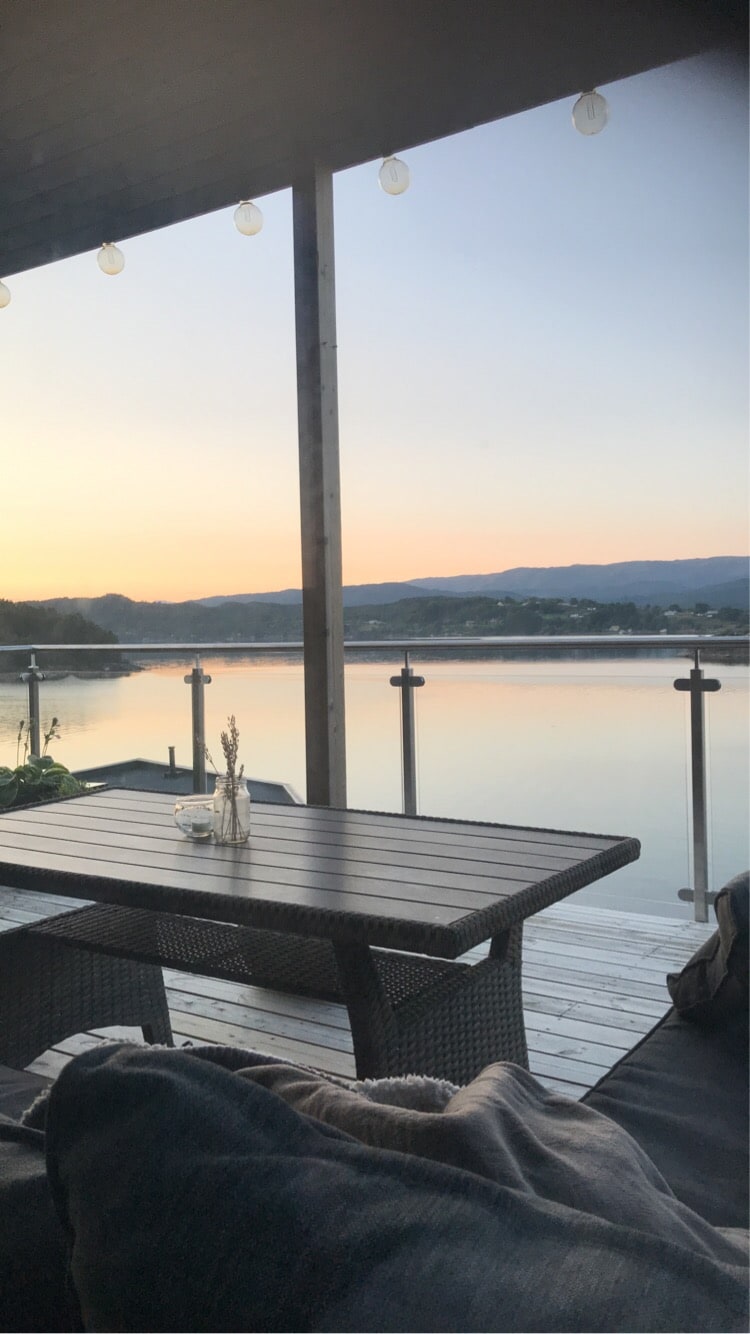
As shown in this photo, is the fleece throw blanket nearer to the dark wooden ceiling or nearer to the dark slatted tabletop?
the dark slatted tabletop

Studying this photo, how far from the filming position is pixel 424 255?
299 inches

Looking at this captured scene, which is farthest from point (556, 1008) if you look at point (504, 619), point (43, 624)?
point (43, 624)

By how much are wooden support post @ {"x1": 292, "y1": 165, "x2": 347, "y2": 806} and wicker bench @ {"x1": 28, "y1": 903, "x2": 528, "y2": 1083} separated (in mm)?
1013

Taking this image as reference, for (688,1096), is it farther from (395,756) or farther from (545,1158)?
(395,756)

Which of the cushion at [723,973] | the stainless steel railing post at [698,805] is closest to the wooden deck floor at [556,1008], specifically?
the stainless steel railing post at [698,805]

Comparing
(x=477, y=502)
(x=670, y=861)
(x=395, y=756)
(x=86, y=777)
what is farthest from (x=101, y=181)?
(x=477, y=502)

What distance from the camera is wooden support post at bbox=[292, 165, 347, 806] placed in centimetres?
328

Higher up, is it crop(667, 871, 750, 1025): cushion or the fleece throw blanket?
the fleece throw blanket

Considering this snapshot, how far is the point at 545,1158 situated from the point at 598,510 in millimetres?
7969

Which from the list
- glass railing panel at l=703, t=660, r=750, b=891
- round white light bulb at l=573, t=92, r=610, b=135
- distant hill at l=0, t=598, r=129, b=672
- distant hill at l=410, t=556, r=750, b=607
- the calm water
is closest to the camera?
round white light bulb at l=573, t=92, r=610, b=135

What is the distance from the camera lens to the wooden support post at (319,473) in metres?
3.28

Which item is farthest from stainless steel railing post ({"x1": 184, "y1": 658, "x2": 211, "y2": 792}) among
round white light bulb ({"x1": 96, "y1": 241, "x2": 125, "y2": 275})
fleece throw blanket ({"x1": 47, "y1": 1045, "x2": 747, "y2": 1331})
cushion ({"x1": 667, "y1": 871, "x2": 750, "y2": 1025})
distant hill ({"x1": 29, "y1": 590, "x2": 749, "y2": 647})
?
fleece throw blanket ({"x1": 47, "y1": 1045, "x2": 747, "y2": 1331})

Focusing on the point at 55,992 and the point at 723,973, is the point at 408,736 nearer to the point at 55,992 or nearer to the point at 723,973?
the point at 55,992

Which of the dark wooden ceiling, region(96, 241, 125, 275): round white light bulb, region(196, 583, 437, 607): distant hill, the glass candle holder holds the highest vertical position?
the dark wooden ceiling
